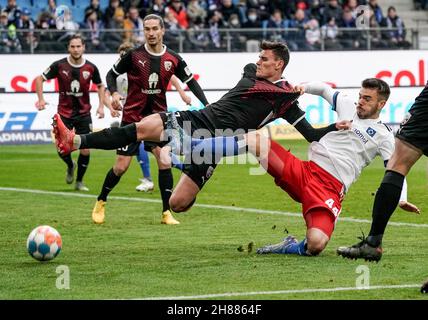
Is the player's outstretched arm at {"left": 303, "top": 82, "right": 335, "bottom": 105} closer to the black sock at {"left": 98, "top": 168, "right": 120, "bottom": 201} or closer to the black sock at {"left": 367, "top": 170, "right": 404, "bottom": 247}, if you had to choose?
the black sock at {"left": 367, "top": 170, "right": 404, "bottom": 247}

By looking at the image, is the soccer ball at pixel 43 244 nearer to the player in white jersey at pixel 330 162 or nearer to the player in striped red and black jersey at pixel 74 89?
the player in white jersey at pixel 330 162

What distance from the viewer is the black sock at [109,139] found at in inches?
394

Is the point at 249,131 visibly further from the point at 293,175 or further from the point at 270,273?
the point at 270,273

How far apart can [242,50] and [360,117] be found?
1845cm

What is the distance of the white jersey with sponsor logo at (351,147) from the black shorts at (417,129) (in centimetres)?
124

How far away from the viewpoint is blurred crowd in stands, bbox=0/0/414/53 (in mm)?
26906

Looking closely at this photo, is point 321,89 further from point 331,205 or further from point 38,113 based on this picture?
point 38,113

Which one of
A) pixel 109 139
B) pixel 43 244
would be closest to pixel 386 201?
pixel 109 139

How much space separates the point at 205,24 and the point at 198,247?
65.9 ft

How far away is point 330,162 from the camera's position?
9.86 metres

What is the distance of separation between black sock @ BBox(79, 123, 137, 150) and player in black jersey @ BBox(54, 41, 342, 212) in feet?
0.04

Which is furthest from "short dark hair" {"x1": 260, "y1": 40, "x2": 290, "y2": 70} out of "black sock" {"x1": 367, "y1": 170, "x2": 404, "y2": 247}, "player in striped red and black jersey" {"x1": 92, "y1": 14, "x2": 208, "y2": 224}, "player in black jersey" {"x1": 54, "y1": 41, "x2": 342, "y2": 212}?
"player in striped red and black jersey" {"x1": 92, "y1": 14, "x2": 208, "y2": 224}

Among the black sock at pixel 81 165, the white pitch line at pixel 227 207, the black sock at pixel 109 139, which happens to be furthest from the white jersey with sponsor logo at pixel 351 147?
the black sock at pixel 81 165
